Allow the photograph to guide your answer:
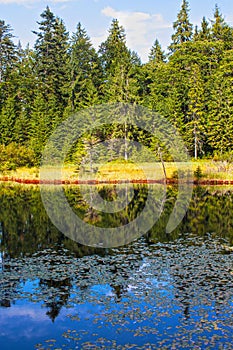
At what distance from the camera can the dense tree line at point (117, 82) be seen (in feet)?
193

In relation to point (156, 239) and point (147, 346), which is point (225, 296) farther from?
point (156, 239)

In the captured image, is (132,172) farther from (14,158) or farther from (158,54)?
(158,54)

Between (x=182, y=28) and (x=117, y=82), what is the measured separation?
17727mm

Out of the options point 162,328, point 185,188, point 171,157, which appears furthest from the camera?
point 171,157

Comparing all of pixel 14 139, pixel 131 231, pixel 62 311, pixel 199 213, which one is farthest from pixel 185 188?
pixel 14 139

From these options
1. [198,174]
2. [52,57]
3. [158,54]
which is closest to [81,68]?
[52,57]

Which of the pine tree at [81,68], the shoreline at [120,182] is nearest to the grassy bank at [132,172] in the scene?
the shoreline at [120,182]

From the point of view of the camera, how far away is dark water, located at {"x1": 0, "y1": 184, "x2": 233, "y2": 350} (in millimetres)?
9562

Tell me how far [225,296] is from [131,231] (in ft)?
32.0

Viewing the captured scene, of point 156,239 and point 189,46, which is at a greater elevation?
point 189,46

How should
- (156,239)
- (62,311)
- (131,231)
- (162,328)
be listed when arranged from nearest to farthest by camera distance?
(162,328), (62,311), (156,239), (131,231)

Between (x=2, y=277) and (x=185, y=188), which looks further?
(x=185, y=188)

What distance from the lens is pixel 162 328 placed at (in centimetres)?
986

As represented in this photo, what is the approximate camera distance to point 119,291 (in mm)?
12273
